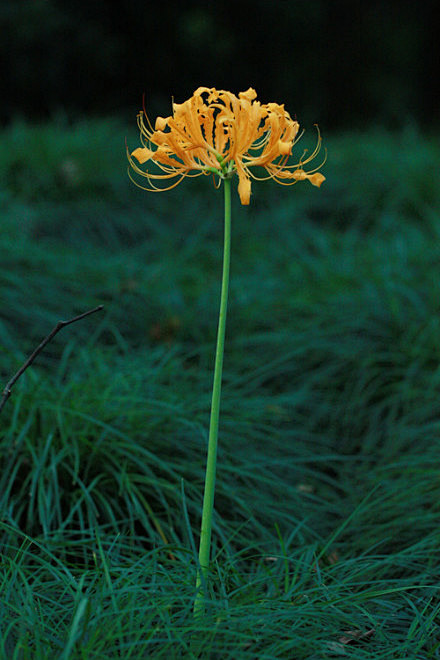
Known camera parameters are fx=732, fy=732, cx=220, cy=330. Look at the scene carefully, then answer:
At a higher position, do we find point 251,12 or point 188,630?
point 251,12

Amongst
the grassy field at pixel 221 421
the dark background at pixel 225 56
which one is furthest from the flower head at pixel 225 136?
the dark background at pixel 225 56

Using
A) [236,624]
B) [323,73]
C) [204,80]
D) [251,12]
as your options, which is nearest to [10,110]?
[204,80]

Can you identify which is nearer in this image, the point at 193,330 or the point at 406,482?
the point at 406,482

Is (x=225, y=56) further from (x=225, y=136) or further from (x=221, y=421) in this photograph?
(x=225, y=136)

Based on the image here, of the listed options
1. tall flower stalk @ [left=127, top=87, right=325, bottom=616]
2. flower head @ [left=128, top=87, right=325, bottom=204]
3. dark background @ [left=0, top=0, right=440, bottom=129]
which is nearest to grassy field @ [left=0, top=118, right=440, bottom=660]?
tall flower stalk @ [left=127, top=87, right=325, bottom=616]

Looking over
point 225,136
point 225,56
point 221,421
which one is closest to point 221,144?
point 225,136

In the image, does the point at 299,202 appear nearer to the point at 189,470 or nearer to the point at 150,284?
the point at 150,284
